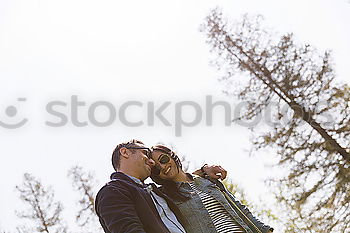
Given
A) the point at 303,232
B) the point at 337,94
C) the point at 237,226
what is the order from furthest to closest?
the point at 303,232
the point at 337,94
the point at 237,226

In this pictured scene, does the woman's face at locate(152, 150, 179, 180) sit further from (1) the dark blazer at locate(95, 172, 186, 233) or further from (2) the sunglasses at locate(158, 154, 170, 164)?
(1) the dark blazer at locate(95, 172, 186, 233)

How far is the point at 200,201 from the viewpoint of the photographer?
11.3 feet

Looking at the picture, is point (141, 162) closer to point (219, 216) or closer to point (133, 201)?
point (133, 201)

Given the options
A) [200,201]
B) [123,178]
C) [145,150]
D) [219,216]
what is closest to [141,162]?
[145,150]

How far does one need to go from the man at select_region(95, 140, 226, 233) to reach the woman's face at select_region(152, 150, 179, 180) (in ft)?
0.35

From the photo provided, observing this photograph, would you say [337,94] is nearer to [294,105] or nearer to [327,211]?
[294,105]

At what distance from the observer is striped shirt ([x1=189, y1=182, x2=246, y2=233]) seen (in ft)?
10.8

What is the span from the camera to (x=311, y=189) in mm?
10672

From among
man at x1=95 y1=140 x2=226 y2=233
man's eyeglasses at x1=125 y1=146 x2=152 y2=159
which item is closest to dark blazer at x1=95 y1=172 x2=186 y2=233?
man at x1=95 y1=140 x2=226 y2=233

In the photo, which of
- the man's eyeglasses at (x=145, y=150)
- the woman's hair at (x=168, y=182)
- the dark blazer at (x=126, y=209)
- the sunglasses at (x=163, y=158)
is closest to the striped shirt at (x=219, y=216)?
the woman's hair at (x=168, y=182)

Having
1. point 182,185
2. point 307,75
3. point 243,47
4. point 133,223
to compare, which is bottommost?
point 133,223

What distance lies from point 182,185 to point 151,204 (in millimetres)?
648

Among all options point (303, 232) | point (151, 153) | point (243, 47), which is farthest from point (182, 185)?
point (303, 232)

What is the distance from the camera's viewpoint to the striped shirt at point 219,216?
3.28 metres
